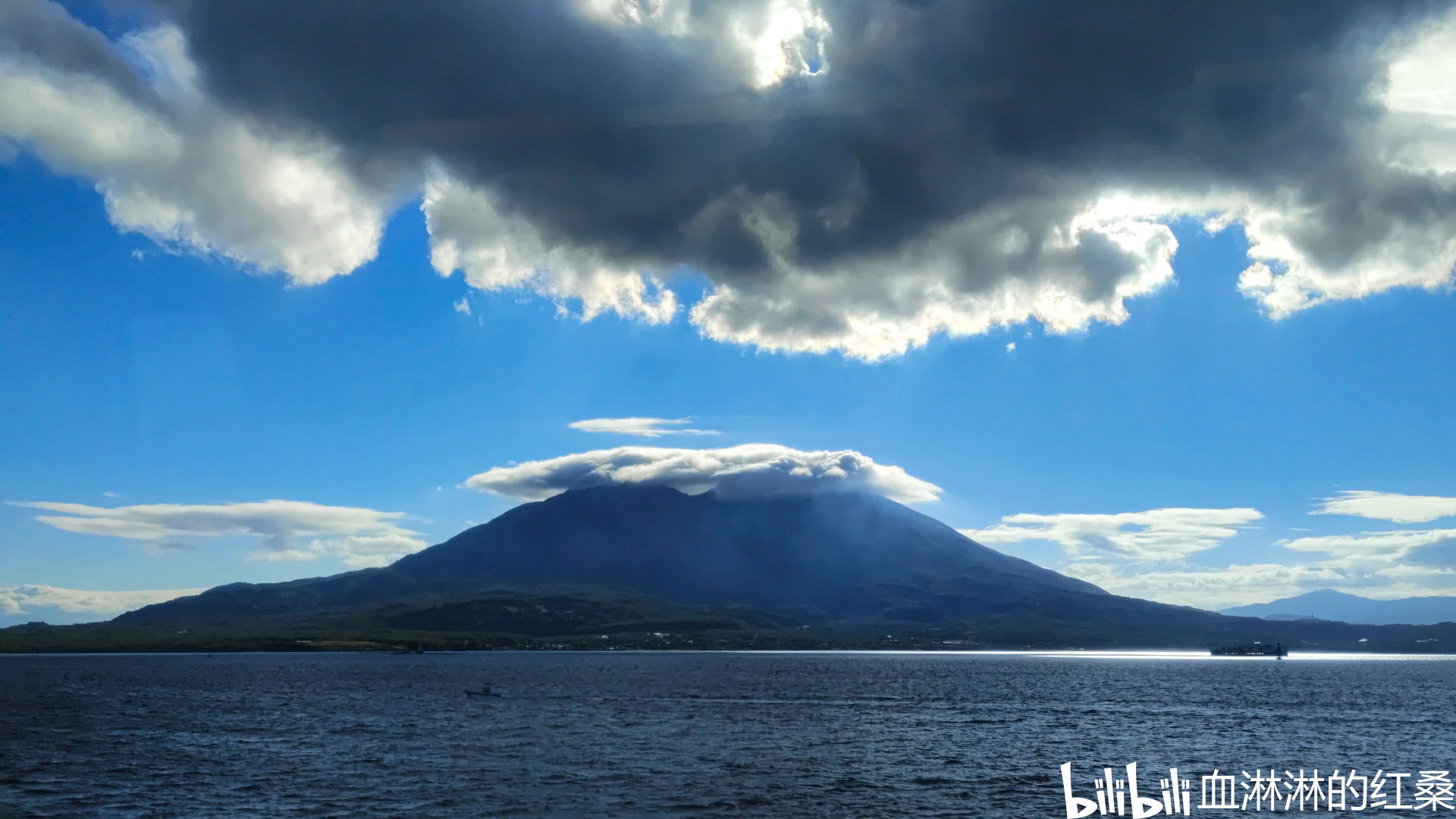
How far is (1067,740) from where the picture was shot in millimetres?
120000

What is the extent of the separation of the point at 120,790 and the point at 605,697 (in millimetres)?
105789

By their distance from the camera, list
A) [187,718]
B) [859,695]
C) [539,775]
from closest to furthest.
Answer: [539,775] < [187,718] < [859,695]

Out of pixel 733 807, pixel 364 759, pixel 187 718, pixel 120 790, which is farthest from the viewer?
pixel 187 718

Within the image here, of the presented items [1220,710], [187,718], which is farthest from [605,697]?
[1220,710]

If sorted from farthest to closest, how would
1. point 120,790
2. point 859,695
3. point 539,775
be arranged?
1. point 859,695
2. point 539,775
3. point 120,790

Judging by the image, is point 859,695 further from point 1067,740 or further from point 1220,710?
point 1067,740

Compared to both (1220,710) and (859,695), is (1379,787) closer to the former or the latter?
(1220,710)

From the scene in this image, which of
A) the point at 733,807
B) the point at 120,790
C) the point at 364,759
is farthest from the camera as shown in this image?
the point at 364,759

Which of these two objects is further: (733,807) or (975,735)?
(975,735)

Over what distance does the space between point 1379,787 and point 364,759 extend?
9488 centimetres

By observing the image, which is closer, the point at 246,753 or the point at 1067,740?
the point at 246,753

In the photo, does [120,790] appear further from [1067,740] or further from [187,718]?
[1067,740]

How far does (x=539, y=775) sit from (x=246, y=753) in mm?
37630

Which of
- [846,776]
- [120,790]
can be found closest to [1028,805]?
[846,776]
